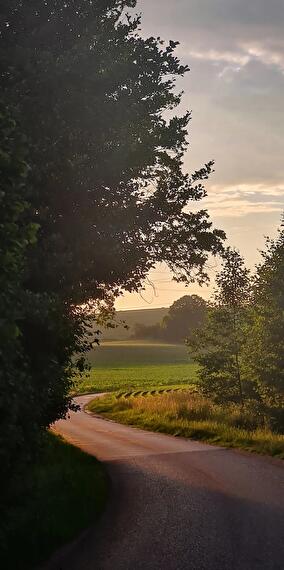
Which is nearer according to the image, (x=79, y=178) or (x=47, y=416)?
(x=79, y=178)

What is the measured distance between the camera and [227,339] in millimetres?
31906

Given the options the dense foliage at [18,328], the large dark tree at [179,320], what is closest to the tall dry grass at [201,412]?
the dense foliage at [18,328]

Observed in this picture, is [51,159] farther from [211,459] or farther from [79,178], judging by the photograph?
[211,459]

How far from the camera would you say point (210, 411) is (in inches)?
1225

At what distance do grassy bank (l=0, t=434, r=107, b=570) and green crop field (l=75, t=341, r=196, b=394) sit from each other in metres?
50.3

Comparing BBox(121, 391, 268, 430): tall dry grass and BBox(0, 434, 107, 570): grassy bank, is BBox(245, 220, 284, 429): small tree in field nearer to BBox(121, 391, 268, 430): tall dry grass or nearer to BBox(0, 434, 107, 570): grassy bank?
BBox(121, 391, 268, 430): tall dry grass

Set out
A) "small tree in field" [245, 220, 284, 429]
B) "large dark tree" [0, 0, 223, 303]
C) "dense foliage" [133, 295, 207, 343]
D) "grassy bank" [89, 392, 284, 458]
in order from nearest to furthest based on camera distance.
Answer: "large dark tree" [0, 0, 223, 303] < "grassy bank" [89, 392, 284, 458] < "small tree in field" [245, 220, 284, 429] < "dense foliage" [133, 295, 207, 343]

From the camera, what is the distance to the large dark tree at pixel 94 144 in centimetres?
1227

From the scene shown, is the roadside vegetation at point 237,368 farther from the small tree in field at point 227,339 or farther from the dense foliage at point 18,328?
the dense foliage at point 18,328

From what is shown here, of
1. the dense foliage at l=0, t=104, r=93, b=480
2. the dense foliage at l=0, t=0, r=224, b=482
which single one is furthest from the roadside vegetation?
the dense foliage at l=0, t=104, r=93, b=480

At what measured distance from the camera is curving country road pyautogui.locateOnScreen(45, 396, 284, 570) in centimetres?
845

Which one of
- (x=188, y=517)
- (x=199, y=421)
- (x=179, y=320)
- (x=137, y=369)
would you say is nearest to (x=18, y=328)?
(x=188, y=517)

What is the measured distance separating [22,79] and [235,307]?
21302mm

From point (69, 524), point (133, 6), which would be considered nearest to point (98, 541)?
point (69, 524)
